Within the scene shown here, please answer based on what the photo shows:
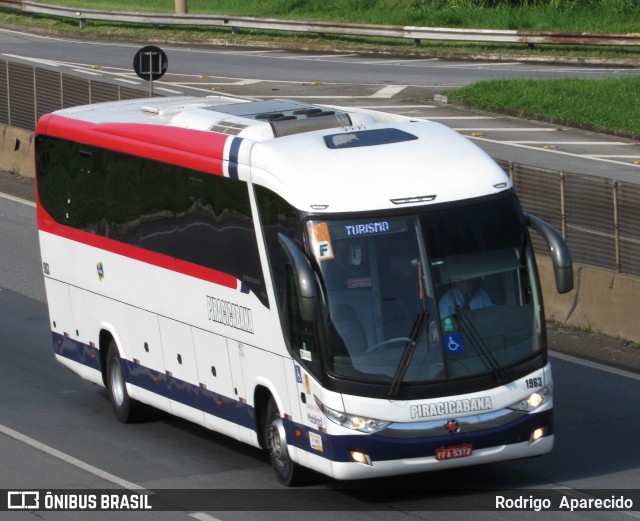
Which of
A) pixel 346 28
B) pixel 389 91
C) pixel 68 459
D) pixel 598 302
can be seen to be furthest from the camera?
pixel 346 28

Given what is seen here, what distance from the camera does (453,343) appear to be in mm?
11133

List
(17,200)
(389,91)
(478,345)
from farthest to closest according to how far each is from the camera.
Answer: (389,91)
(17,200)
(478,345)

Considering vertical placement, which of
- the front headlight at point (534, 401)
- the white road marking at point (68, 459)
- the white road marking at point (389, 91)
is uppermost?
the white road marking at point (389, 91)

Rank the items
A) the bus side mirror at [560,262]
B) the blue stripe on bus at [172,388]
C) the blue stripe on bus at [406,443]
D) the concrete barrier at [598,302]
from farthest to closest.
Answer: the concrete barrier at [598,302], the blue stripe on bus at [172,388], the bus side mirror at [560,262], the blue stripe on bus at [406,443]

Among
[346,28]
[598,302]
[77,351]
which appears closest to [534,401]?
[77,351]

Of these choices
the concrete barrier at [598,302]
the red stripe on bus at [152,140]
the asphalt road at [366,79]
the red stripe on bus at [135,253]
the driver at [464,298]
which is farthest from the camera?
the asphalt road at [366,79]

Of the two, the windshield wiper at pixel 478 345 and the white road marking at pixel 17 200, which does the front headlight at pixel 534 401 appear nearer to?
the windshield wiper at pixel 478 345

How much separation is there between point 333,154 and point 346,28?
34200 millimetres

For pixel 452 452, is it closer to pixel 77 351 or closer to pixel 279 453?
pixel 279 453

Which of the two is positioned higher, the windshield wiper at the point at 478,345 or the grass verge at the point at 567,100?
the windshield wiper at the point at 478,345

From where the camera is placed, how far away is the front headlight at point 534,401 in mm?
11328

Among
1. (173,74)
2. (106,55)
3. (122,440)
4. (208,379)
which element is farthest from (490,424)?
(106,55)

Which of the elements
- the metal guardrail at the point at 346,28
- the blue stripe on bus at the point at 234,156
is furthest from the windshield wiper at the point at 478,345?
the metal guardrail at the point at 346,28

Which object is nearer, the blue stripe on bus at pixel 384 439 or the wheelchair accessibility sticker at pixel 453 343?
the blue stripe on bus at pixel 384 439
